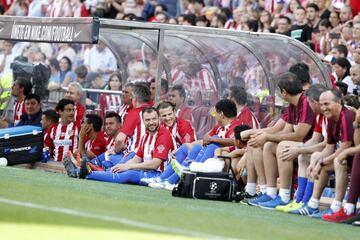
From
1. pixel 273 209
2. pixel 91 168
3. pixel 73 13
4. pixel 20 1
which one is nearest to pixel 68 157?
pixel 91 168

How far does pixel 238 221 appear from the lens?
38.5ft

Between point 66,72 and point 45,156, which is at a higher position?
point 66,72

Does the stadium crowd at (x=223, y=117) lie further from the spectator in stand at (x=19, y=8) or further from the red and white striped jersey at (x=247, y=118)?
the spectator in stand at (x=19, y=8)

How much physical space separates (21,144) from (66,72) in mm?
3603

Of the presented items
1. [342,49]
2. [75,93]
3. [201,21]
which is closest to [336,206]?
[342,49]

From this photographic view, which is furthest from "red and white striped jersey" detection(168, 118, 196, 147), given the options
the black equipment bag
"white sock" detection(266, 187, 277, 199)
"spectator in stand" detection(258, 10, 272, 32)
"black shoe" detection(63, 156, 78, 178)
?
"spectator in stand" detection(258, 10, 272, 32)

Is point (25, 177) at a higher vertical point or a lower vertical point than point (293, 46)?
lower

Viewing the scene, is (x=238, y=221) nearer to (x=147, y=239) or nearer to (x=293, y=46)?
(x=147, y=239)

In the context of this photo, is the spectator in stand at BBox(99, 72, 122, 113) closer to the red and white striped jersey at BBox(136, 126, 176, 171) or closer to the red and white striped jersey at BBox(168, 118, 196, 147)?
the red and white striped jersey at BBox(168, 118, 196, 147)

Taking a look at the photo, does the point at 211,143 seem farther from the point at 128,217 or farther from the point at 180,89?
the point at 128,217

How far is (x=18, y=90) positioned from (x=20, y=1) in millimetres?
10516

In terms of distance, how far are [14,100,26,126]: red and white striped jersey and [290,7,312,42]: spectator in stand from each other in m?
4.97

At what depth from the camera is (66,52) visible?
21375mm

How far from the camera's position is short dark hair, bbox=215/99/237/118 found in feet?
53.4
